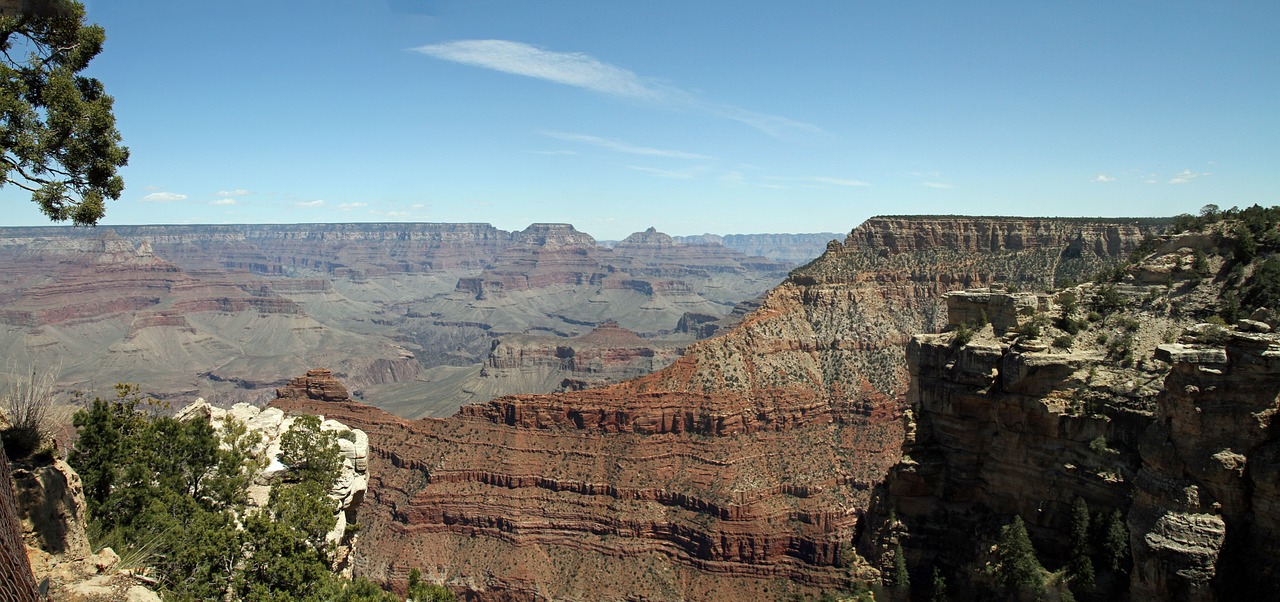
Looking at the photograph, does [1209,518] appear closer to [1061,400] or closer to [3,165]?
[1061,400]

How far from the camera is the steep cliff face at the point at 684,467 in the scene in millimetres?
63781

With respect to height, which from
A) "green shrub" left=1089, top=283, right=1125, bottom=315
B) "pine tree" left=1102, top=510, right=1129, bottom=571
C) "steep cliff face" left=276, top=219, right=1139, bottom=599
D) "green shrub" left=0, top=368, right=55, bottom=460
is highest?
"green shrub" left=1089, top=283, right=1125, bottom=315

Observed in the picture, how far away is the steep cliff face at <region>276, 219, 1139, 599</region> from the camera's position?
209 ft

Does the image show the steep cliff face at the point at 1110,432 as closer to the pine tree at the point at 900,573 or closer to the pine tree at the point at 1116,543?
the pine tree at the point at 1116,543

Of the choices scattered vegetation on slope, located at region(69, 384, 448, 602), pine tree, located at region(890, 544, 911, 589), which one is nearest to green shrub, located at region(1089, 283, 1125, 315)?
pine tree, located at region(890, 544, 911, 589)

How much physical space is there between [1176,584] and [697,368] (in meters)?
58.3

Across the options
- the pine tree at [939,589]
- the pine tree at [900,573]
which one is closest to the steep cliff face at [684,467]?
the pine tree at [900,573]

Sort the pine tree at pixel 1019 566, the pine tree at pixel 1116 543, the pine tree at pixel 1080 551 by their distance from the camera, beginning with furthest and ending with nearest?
1. the pine tree at pixel 1019 566
2. the pine tree at pixel 1080 551
3. the pine tree at pixel 1116 543

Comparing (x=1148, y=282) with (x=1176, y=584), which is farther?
(x=1148, y=282)

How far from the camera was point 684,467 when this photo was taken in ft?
236

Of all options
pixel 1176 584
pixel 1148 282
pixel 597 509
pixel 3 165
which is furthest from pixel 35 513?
pixel 597 509

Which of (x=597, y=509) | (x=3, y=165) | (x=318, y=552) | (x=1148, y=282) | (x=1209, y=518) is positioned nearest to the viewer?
(x=3, y=165)

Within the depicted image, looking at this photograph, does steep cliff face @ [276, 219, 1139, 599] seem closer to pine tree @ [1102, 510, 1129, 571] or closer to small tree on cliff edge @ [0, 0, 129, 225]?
pine tree @ [1102, 510, 1129, 571]

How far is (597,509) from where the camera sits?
6794cm
